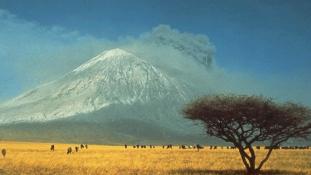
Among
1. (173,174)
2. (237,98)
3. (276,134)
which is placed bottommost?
(173,174)

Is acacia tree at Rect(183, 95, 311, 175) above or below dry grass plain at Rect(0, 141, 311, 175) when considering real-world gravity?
above

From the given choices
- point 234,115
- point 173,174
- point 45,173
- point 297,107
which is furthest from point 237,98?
point 45,173

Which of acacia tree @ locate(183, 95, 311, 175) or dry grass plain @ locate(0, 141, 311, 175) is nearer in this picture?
acacia tree @ locate(183, 95, 311, 175)

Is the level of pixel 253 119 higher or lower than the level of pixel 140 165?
higher

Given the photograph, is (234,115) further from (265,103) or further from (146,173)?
(146,173)

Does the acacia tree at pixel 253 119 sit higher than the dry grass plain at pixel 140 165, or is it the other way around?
Result: the acacia tree at pixel 253 119

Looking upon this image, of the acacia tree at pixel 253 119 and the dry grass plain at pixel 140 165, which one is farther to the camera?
the dry grass plain at pixel 140 165

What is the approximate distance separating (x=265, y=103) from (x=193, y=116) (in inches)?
236

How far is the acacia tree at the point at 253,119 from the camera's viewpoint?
139 feet

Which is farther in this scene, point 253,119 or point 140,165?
point 140,165

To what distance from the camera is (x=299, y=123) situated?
43.2 m

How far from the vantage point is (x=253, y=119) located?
142 feet

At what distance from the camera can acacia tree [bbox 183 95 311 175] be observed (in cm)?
4241

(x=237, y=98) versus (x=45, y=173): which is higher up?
(x=237, y=98)
